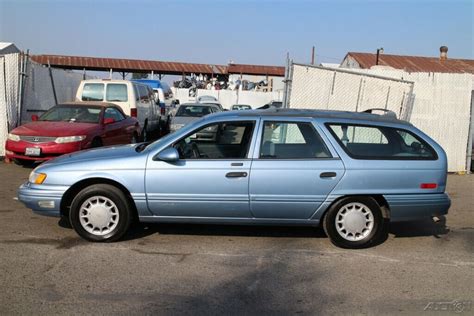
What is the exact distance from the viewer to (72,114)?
10664 mm

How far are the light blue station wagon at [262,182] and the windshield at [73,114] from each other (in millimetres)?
5191

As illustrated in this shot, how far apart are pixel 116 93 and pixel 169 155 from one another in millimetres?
8957

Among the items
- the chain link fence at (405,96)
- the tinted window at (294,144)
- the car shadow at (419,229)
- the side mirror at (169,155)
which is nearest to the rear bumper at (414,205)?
the car shadow at (419,229)

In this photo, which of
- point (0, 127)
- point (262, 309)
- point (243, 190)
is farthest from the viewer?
point (0, 127)

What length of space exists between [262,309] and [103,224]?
226 cm

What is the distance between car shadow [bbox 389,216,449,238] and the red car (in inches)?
240

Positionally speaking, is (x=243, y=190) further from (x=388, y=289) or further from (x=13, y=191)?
(x=13, y=191)

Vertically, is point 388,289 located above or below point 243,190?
below

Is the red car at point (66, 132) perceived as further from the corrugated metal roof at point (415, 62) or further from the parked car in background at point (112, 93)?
the corrugated metal roof at point (415, 62)

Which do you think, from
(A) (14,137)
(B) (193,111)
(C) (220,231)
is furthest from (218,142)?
(B) (193,111)

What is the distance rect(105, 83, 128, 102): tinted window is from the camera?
13484 millimetres

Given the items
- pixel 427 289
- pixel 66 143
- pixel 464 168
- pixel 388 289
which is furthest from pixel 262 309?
pixel 464 168

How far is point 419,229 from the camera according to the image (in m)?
6.37

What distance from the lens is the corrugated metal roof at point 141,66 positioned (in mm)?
41031
